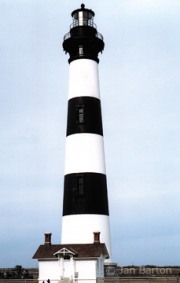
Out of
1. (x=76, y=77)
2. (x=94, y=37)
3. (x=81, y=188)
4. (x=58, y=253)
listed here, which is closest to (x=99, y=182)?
(x=81, y=188)

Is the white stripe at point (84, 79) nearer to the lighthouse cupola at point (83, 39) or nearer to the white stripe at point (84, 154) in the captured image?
the lighthouse cupola at point (83, 39)

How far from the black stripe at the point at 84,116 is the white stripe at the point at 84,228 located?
5135mm

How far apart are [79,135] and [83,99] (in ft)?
7.47

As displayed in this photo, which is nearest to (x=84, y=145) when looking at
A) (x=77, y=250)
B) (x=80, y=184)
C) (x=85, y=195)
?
(x=80, y=184)

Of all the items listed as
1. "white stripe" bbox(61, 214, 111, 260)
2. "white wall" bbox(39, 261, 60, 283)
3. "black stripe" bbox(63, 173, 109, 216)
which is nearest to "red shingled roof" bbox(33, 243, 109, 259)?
"white wall" bbox(39, 261, 60, 283)

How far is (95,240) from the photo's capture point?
23.8m

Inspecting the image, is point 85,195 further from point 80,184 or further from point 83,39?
point 83,39

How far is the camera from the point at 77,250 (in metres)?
23.3

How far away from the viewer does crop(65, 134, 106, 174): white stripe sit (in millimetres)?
25781

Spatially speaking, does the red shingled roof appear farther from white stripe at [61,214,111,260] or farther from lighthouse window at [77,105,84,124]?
lighthouse window at [77,105,84,124]

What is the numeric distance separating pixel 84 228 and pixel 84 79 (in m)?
9.09

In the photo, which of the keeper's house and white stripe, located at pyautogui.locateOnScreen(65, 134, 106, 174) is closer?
the keeper's house

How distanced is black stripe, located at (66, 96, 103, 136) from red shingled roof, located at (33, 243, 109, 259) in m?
6.82

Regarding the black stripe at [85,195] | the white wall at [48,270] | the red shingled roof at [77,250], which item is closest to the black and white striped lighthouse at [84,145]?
the black stripe at [85,195]
